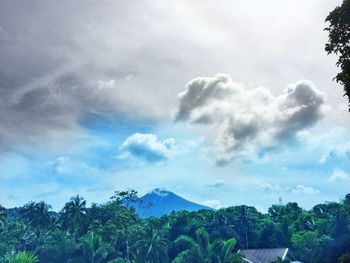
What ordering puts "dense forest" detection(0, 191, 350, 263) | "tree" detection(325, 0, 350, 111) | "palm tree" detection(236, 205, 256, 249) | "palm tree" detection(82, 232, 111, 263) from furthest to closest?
"palm tree" detection(236, 205, 256, 249) < "palm tree" detection(82, 232, 111, 263) < "dense forest" detection(0, 191, 350, 263) < "tree" detection(325, 0, 350, 111)

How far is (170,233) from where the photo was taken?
8562 centimetres

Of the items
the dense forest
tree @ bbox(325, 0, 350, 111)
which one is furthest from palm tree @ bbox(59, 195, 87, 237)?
tree @ bbox(325, 0, 350, 111)

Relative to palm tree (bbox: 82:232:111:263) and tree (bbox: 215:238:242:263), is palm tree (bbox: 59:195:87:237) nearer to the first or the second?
palm tree (bbox: 82:232:111:263)

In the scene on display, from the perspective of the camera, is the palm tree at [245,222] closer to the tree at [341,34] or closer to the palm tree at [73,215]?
the palm tree at [73,215]

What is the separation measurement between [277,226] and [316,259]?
59.5 feet

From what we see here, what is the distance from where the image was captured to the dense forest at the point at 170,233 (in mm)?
63056

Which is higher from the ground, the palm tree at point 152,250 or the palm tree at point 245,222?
the palm tree at point 245,222

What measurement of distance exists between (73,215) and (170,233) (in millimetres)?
20727

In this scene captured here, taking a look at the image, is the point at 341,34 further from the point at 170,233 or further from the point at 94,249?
the point at 170,233

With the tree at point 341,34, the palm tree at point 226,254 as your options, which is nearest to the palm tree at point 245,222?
the palm tree at point 226,254

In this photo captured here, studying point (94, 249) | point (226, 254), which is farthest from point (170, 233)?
point (226, 254)

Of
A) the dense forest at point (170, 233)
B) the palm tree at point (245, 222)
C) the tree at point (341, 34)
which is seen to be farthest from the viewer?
the palm tree at point (245, 222)

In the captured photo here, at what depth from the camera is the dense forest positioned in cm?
6306

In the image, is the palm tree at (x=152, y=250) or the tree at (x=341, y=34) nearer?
the tree at (x=341, y=34)
